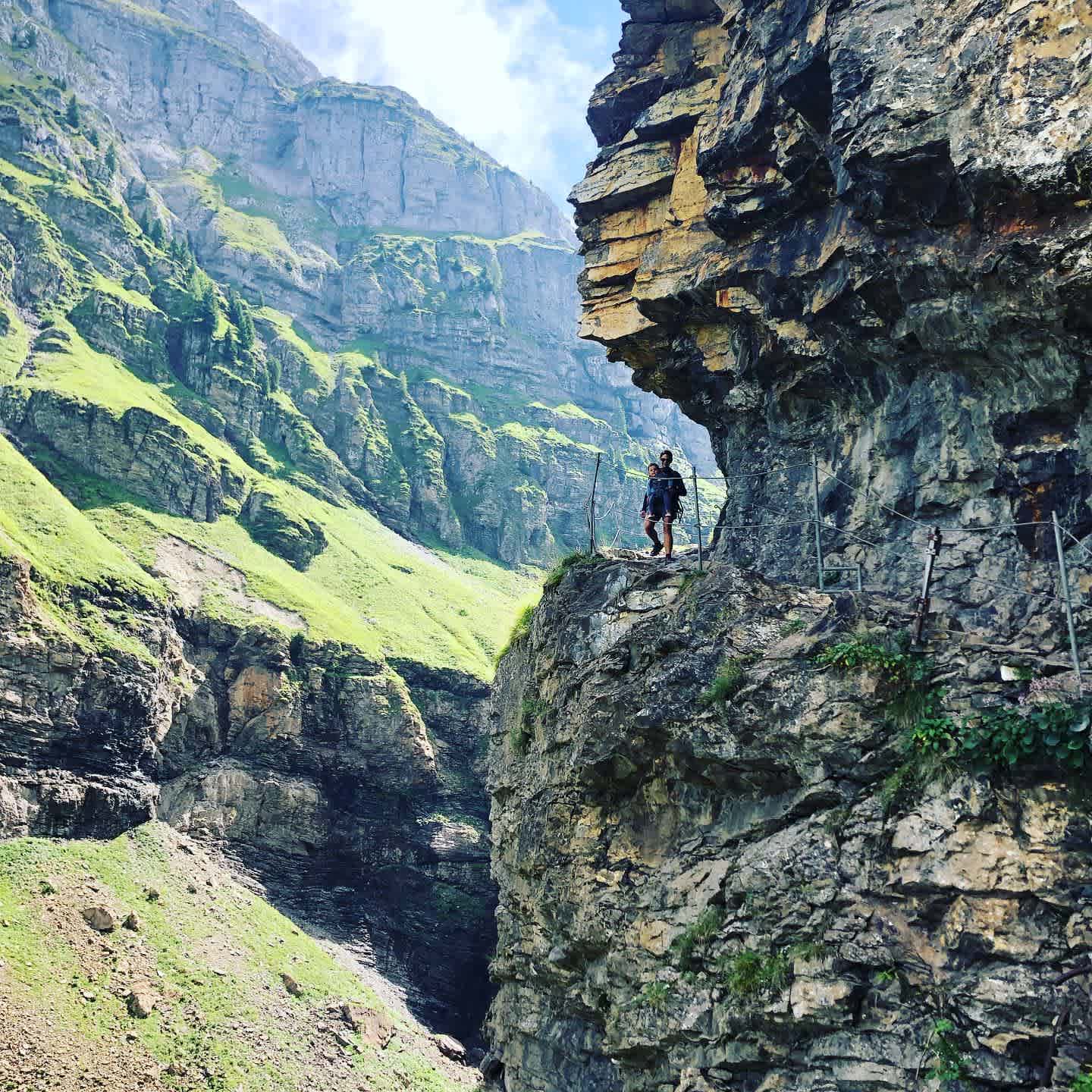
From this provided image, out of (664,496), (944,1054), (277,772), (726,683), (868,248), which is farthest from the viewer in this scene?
(277,772)

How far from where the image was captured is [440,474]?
174 meters

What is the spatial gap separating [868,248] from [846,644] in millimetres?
7703

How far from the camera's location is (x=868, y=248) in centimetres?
1922

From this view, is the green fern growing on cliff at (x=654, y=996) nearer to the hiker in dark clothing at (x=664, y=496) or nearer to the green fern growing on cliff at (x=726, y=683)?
the green fern growing on cliff at (x=726, y=683)

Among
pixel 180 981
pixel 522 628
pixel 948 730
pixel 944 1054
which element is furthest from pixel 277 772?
pixel 944 1054

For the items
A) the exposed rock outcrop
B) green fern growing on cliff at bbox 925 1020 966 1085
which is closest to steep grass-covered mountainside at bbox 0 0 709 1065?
the exposed rock outcrop

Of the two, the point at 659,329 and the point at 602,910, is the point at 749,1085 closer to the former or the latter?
the point at 602,910

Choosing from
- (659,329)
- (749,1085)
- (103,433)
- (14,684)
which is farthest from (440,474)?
(749,1085)

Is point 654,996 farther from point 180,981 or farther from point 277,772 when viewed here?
point 277,772

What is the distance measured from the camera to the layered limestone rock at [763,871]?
13.2 m

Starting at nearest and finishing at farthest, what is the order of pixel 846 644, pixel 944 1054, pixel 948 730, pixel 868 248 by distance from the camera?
pixel 944 1054
pixel 948 730
pixel 846 644
pixel 868 248

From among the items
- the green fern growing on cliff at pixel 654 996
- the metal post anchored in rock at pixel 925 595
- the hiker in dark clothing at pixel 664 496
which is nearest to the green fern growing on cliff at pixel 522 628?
the hiker in dark clothing at pixel 664 496

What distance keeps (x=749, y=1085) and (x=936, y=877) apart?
4562 mm

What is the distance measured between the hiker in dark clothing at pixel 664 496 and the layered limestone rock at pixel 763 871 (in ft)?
5.18
